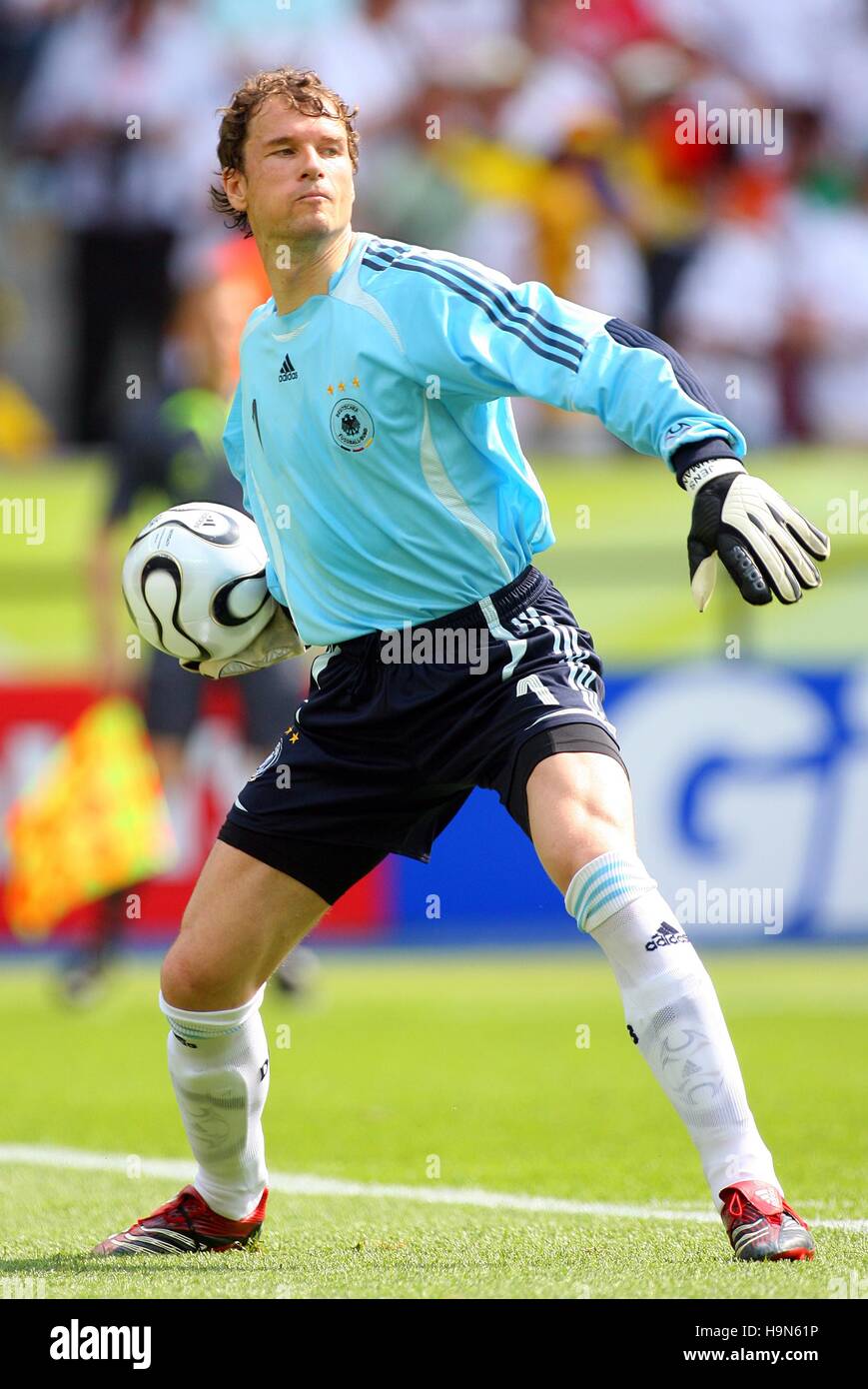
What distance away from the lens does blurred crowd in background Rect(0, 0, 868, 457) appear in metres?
12.4

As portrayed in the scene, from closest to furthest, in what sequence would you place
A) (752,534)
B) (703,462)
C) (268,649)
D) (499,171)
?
(752,534), (703,462), (268,649), (499,171)

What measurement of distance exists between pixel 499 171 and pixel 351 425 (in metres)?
9.28

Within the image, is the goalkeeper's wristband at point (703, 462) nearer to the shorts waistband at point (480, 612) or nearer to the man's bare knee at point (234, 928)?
the shorts waistband at point (480, 612)

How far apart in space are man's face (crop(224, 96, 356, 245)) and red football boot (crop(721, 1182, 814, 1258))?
2043 millimetres

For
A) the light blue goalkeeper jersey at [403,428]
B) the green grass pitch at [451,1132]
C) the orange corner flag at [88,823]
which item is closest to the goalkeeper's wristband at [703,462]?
the light blue goalkeeper jersey at [403,428]

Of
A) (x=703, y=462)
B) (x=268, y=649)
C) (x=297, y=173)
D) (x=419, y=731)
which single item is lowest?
(x=419, y=731)

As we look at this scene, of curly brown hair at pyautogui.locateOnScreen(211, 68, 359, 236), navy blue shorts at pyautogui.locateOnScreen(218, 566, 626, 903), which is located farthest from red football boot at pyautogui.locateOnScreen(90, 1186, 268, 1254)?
curly brown hair at pyautogui.locateOnScreen(211, 68, 359, 236)

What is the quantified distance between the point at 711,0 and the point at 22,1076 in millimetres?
9499

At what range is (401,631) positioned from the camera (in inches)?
153

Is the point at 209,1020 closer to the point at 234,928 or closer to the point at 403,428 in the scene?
the point at 234,928

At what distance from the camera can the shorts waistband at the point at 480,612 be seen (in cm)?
387

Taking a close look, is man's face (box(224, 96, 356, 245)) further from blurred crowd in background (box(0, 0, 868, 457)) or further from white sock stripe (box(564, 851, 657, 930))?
blurred crowd in background (box(0, 0, 868, 457))

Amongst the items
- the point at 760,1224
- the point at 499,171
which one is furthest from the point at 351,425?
the point at 499,171
